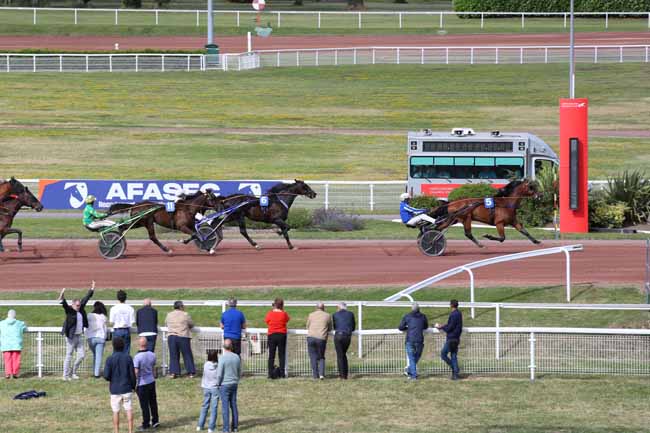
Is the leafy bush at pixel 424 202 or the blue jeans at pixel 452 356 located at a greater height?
the leafy bush at pixel 424 202

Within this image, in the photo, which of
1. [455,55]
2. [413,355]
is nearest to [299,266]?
[413,355]

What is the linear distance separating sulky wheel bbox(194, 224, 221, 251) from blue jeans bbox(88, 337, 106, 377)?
9309 millimetres

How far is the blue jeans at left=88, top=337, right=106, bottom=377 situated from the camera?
1775 centimetres

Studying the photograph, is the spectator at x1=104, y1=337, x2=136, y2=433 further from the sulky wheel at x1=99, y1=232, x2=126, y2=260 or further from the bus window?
the bus window

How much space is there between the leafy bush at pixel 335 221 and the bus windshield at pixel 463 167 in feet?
9.73

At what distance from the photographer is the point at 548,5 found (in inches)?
3004

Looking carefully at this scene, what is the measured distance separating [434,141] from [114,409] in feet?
68.2

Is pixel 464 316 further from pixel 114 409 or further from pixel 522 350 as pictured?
pixel 114 409

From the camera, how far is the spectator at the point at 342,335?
17.5m

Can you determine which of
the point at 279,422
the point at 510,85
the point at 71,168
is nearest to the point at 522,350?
the point at 279,422

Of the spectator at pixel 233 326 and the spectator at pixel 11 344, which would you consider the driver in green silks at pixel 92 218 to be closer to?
the spectator at pixel 11 344

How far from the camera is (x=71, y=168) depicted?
42.8 m

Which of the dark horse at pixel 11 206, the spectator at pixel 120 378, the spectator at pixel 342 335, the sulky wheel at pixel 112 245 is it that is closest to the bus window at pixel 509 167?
the sulky wheel at pixel 112 245

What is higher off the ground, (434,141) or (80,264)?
(434,141)
